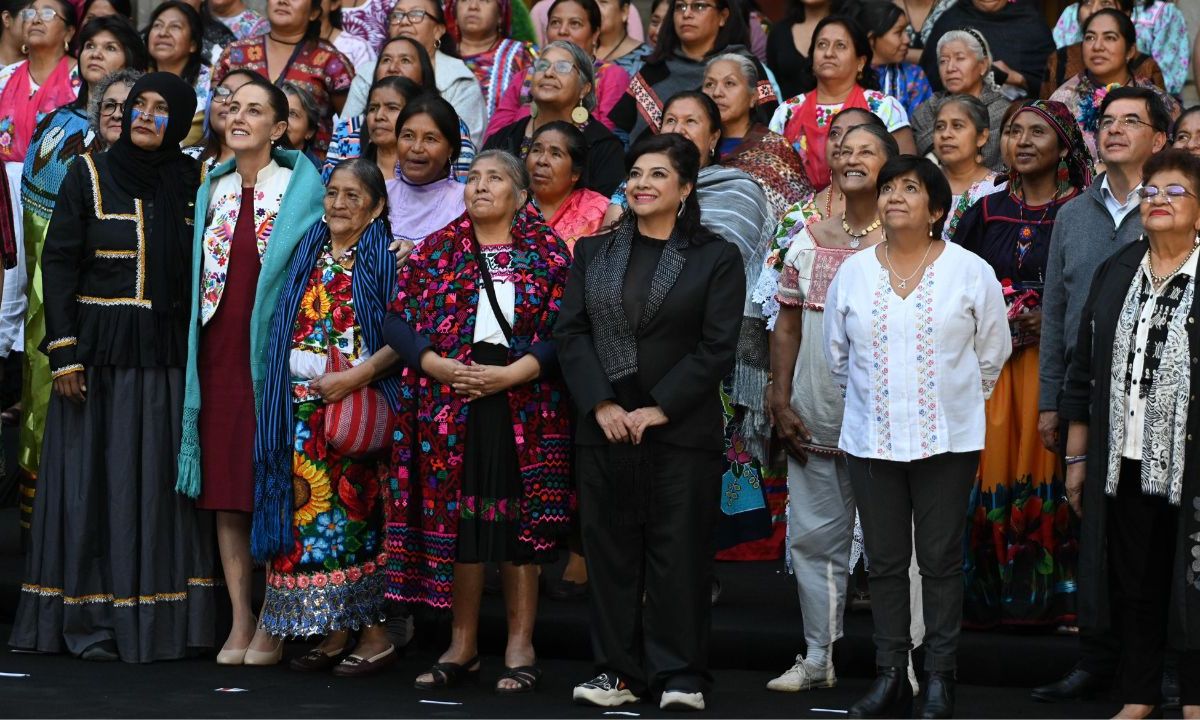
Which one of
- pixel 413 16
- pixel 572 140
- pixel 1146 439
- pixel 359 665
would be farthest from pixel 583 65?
pixel 1146 439

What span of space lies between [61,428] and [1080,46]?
546cm

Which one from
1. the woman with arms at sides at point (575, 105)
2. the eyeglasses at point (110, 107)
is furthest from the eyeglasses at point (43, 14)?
the woman with arms at sides at point (575, 105)

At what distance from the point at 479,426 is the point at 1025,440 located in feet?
7.09

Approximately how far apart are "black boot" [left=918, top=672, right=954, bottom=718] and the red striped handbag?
2171 millimetres

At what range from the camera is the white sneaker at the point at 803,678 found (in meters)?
6.80

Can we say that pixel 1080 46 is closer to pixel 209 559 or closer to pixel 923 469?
pixel 923 469

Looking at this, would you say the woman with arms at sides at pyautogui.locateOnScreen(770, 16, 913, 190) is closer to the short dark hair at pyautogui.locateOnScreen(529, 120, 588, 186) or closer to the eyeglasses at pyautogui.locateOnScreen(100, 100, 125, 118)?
the short dark hair at pyautogui.locateOnScreen(529, 120, 588, 186)

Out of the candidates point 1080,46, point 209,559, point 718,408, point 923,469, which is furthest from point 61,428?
point 1080,46

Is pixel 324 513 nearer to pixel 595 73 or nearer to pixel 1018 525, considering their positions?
pixel 1018 525

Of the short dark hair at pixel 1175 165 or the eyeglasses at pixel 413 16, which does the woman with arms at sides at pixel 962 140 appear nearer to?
the short dark hair at pixel 1175 165

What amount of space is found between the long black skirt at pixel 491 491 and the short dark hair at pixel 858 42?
3.21 metres

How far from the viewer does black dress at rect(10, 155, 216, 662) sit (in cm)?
739

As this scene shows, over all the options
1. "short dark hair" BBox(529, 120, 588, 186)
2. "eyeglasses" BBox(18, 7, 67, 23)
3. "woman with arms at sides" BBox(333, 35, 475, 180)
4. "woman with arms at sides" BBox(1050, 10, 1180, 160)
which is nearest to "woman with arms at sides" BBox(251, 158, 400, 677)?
"short dark hair" BBox(529, 120, 588, 186)

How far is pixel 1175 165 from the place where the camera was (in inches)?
242
